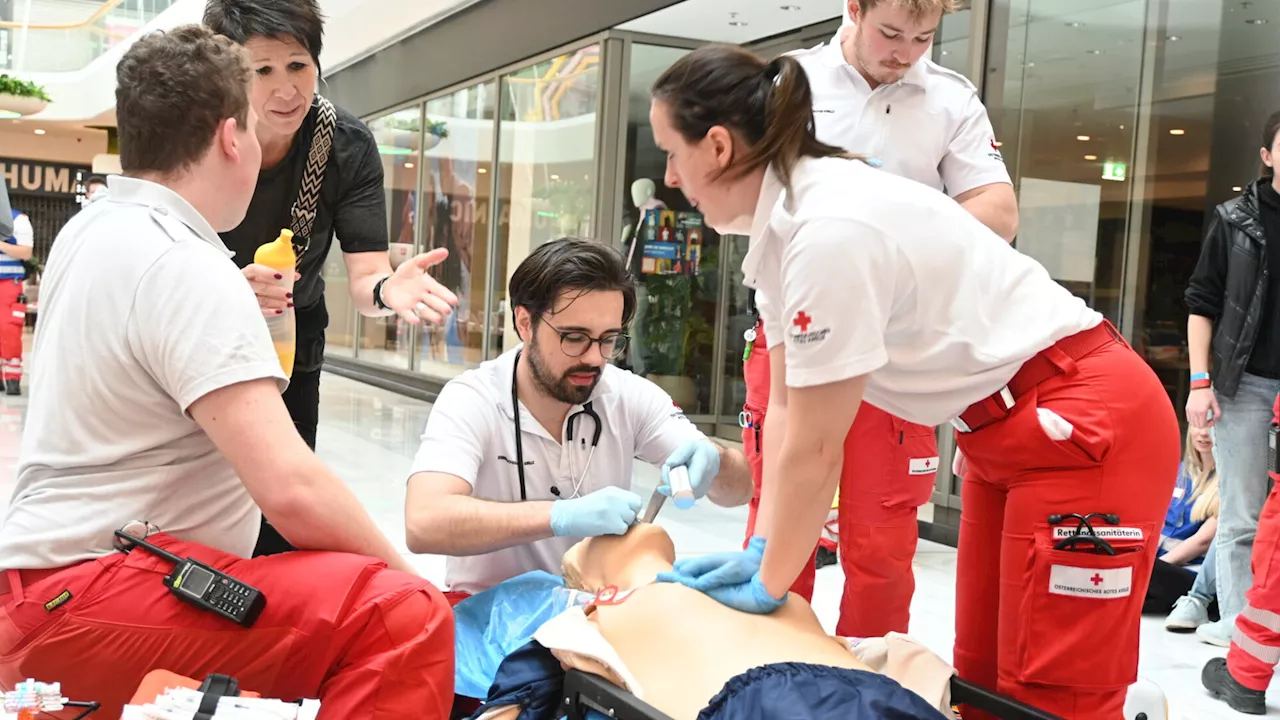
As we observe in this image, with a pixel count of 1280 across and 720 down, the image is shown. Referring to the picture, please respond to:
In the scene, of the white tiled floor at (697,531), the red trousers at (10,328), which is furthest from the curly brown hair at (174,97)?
the red trousers at (10,328)

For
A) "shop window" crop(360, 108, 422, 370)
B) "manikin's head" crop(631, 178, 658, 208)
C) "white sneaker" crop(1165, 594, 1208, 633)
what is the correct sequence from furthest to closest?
"shop window" crop(360, 108, 422, 370) < "manikin's head" crop(631, 178, 658, 208) < "white sneaker" crop(1165, 594, 1208, 633)

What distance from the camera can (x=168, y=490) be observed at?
1.58 metres

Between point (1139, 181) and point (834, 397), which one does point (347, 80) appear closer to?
point (1139, 181)

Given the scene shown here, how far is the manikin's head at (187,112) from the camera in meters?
1.61

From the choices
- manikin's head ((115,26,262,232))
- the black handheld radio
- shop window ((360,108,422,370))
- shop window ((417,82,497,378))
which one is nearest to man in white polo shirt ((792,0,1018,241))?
manikin's head ((115,26,262,232))

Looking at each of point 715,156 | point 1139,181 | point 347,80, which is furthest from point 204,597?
point 347,80

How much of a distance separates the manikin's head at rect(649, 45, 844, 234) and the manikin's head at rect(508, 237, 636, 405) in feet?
2.58

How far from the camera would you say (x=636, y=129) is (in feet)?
27.1

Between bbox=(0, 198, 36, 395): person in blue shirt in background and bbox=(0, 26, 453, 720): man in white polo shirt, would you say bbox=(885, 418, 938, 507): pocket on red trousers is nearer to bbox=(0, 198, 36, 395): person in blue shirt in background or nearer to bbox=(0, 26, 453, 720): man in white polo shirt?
bbox=(0, 26, 453, 720): man in white polo shirt

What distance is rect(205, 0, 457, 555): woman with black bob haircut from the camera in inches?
92.2

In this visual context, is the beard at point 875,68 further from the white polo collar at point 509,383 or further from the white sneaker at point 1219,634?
the white sneaker at point 1219,634

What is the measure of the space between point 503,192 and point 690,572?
8619 mm

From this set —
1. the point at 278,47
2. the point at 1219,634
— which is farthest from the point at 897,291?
the point at 1219,634

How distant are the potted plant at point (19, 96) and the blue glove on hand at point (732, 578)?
16616mm
